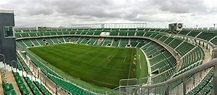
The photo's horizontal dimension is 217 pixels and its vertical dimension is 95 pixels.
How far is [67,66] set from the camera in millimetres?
35062

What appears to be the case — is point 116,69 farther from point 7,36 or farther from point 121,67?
point 7,36

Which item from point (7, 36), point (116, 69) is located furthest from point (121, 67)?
point (7, 36)

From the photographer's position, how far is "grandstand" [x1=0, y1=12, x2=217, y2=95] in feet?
23.4

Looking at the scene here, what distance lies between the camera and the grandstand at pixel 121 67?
23.4 ft

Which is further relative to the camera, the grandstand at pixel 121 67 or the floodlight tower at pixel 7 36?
the floodlight tower at pixel 7 36

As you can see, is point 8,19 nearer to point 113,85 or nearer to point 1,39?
point 1,39

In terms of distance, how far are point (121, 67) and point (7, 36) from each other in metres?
18.5

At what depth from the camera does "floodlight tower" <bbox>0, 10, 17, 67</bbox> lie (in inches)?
769

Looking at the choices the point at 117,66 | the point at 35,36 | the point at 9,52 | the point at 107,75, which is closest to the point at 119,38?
the point at 35,36

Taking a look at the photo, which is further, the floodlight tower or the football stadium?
the floodlight tower

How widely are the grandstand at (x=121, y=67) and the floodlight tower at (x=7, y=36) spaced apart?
1008 mm

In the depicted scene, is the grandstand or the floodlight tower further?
the floodlight tower

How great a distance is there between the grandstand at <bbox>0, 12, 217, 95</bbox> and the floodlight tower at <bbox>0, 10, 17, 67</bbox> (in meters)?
1.01

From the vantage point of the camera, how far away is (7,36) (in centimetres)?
2008
